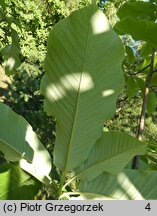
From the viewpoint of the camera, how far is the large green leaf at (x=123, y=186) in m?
0.47

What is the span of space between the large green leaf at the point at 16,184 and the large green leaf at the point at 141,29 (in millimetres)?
338

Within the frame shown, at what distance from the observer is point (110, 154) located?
0.47 m

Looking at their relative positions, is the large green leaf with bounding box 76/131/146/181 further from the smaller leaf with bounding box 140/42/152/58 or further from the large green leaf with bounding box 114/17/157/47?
the smaller leaf with bounding box 140/42/152/58

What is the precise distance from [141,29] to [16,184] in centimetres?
36

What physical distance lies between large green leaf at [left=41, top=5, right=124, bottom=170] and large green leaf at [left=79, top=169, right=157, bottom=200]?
47mm

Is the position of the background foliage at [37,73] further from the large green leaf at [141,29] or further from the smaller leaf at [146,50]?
the large green leaf at [141,29]

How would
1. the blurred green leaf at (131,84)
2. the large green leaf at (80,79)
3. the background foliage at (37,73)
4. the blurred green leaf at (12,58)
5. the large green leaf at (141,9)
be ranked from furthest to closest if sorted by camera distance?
the background foliage at (37,73), the blurred green leaf at (12,58), the blurred green leaf at (131,84), the large green leaf at (141,9), the large green leaf at (80,79)

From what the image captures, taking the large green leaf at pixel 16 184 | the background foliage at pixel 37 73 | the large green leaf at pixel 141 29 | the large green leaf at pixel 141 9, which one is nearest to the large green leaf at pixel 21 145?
the large green leaf at pixel 16 184

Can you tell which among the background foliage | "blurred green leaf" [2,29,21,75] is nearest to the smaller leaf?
"blurred green leaf" [2,29,21,75]

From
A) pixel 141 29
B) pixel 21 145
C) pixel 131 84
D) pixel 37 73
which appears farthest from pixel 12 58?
pixel 37 73

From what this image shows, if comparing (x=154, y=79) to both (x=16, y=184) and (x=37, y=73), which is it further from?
(x=37, y=73)

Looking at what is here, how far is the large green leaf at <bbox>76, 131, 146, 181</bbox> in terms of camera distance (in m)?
0.47

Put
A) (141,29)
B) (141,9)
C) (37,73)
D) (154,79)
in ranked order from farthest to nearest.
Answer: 1. (37,73)
2. (154,79)
3. (141,9)
4. (141,29)

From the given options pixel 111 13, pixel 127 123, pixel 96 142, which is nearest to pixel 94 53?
Answer: pixel 96 142
